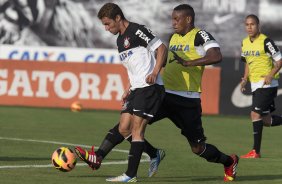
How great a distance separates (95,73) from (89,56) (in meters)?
19.7

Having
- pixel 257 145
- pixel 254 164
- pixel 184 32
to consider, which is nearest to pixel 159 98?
pixel 184 32

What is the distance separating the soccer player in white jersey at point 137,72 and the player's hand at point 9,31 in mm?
39325

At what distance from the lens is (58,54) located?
47844 millimetres

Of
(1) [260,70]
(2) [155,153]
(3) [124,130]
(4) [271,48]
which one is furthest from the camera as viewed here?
(1) [260,70]

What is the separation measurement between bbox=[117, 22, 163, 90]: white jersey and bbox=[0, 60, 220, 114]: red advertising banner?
50.9ft

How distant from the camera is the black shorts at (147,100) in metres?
10.6

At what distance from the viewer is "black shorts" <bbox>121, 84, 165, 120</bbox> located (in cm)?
1058

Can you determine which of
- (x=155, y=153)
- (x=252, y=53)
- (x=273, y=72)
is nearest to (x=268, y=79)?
(x=273, y=72)

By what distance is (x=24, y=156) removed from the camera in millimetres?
13469

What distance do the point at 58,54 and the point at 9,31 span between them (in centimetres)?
363

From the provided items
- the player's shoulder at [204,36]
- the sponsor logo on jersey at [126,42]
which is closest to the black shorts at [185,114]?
the player's shoulder at [204,36]

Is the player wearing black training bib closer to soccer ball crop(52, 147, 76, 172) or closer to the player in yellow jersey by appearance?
soccer ball crop(52, 147, 76, 172)

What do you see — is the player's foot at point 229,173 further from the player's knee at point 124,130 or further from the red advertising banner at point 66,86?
the red advertising banner at point 66,86

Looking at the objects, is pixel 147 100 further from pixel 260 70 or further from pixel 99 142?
pixel 99 142
